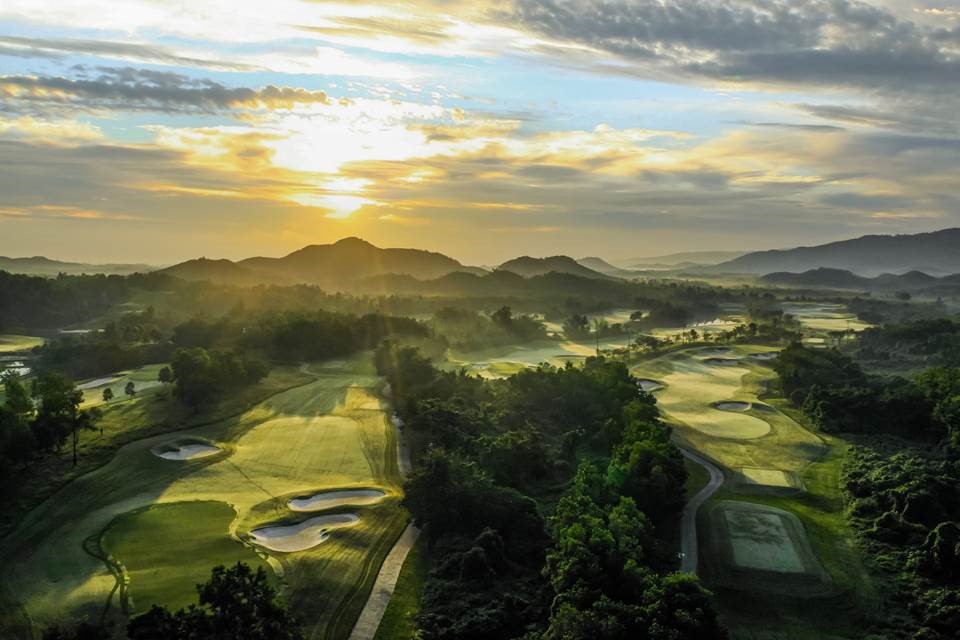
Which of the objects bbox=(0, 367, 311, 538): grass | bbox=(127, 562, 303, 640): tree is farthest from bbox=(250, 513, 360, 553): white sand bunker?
bbox=(0, 367, 311, 538): grass

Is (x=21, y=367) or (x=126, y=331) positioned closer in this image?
(x=21, y=367)

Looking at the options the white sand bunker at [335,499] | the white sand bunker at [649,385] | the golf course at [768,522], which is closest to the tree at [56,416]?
the white sand bunker at [335,499]

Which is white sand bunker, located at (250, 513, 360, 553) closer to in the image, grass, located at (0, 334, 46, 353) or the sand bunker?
the sand bunker

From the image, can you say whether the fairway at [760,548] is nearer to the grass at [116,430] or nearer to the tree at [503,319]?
the grass at [116,430]

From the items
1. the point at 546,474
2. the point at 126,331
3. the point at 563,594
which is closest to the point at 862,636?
the point at 563,594

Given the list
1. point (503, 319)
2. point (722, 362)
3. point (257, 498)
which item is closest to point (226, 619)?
point (257, 498)

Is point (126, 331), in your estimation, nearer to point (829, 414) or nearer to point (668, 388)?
point (668, 388)
